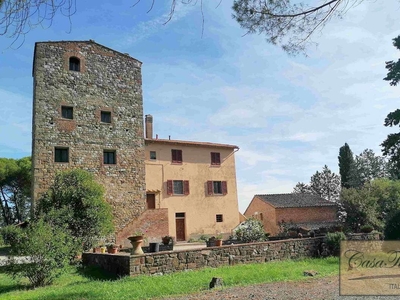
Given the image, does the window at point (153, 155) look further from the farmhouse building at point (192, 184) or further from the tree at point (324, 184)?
the tree at point (324, 184)

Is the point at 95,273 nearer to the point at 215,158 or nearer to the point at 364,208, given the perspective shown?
the point at 215,158

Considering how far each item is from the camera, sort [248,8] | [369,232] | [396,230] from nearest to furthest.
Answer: [248,8]
[396,230]
[369,232]

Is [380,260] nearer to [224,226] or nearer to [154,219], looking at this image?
[154,219]

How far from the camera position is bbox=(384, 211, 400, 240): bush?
43.7 ft

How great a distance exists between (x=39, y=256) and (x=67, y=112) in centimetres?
1054

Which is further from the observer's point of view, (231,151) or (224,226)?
(231,151)

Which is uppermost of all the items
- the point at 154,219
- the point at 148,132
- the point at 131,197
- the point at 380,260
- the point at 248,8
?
the point at 148,132

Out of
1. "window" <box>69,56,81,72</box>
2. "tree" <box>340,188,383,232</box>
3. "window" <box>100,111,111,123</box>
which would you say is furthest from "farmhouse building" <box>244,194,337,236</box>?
"window" <box>69,56,81,72</box>

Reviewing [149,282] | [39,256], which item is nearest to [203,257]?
[149,282]

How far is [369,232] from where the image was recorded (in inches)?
571

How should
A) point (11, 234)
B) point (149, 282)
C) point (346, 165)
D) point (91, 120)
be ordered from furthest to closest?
point (346, 165), point (91, 120), point (11, 234), point (149, 282)

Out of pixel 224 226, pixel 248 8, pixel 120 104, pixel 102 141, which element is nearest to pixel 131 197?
pixel 102 141

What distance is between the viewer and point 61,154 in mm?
17984

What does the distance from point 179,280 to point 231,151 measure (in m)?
17.9
